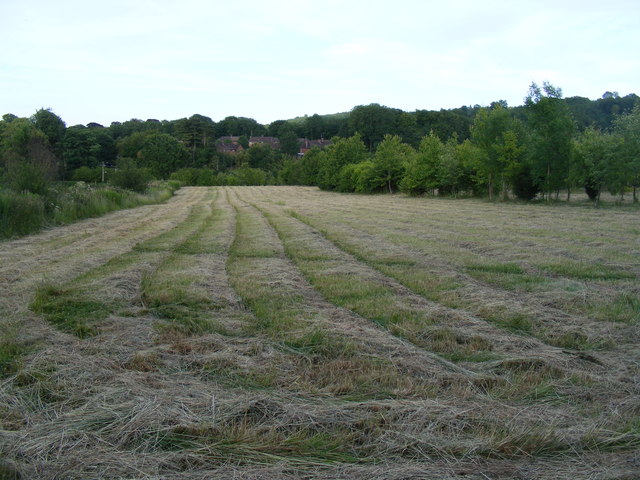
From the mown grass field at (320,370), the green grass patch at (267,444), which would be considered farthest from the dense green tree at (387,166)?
the green grass patch at (267,444)

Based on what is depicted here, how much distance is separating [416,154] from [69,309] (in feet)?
131

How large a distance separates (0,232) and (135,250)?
5360 mm

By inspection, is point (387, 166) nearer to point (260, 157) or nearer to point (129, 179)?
point (129, 179)

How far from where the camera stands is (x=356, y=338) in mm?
5359

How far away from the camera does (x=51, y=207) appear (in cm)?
1880

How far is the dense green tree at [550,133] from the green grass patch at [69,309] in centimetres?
2758

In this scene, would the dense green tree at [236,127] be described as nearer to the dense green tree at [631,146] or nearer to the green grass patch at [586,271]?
the dense green tree at [631,146]

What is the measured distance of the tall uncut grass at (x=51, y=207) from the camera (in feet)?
49.3

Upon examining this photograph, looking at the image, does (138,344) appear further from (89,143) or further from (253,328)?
(89,143)

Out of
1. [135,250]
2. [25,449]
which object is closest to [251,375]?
[25,449]

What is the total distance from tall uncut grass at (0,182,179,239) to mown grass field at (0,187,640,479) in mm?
6243

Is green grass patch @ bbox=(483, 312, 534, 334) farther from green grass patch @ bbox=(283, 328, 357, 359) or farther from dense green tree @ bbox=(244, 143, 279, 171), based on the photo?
dense green tree @ bbox=(244, 143, 279, 171)

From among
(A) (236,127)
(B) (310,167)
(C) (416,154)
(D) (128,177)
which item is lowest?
(D) (128,177)

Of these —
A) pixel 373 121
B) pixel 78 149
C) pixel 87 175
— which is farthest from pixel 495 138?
pixel 373 121
